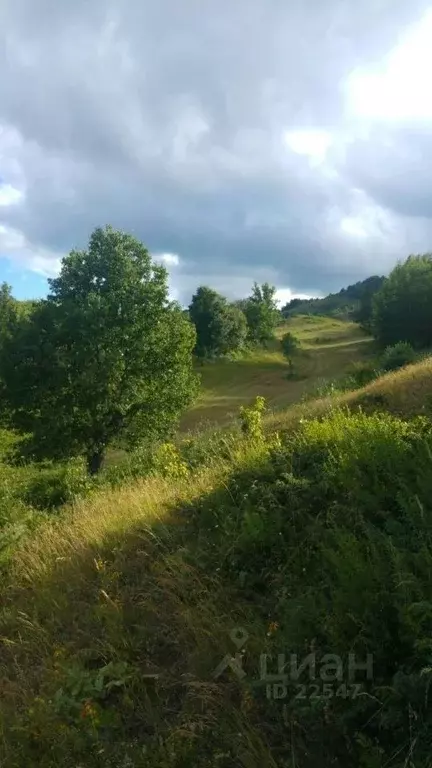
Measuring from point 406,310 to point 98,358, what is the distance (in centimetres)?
4056

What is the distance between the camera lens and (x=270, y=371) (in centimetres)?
6531

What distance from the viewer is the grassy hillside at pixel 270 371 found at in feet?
156

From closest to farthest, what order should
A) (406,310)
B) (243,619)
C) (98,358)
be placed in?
(243,619) → (98,358) → (406,310)

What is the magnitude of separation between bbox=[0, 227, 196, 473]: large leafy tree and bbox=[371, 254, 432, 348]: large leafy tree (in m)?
34.9

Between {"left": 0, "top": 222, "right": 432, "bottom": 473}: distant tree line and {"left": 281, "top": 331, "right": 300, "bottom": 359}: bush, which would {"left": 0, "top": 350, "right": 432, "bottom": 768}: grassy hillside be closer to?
{"left": 0, "top": 222, "right": 432, "bottom": 473}: distant tree line

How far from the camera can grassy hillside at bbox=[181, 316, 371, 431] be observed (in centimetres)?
4747

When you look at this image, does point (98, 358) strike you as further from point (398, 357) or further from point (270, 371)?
point (270, 371)

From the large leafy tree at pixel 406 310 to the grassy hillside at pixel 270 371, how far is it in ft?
11.3

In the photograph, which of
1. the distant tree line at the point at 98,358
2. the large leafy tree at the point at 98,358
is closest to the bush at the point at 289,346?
the distant tree line at the point at 98,358

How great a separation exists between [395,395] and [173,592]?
272 inches

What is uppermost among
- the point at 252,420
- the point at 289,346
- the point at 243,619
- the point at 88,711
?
the point at 289,346

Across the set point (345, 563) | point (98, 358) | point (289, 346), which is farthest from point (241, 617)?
point (289, 346)

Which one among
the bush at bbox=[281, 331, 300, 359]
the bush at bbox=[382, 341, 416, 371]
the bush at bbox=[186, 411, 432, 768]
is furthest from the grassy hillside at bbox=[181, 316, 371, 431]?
the bush at bbox=[186, 411, 432, 768]

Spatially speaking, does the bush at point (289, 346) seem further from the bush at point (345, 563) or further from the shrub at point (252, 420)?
the bush at point (345, 563)
